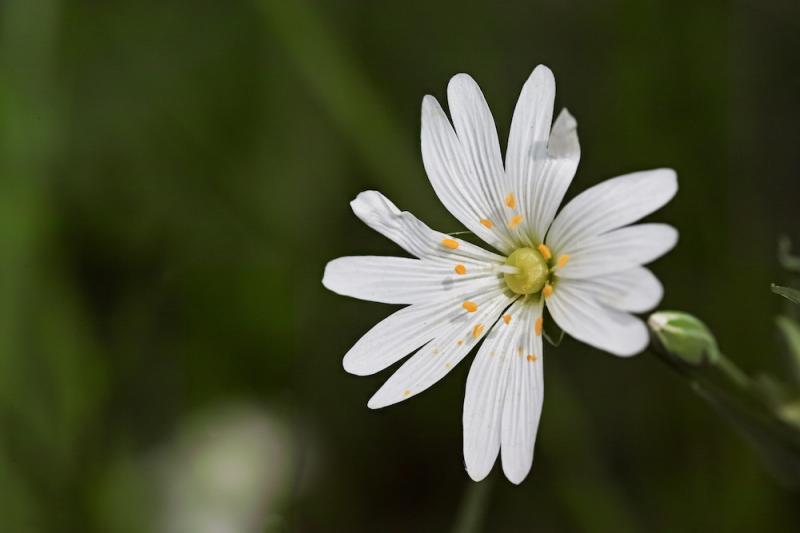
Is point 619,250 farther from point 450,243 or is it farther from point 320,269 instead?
point 320,269

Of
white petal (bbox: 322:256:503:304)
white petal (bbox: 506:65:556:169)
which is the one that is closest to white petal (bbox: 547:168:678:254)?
white petal (bbox: 506:65:556:169)

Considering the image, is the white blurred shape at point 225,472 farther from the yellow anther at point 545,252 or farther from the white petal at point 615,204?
the white petal at point 615,204

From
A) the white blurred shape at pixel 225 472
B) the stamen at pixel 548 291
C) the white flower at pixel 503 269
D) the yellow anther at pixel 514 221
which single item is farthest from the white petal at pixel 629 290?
the white blurred shape at pixel 225 472

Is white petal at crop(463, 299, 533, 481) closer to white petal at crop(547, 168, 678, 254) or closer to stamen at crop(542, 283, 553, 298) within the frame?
stamen at crop(542, 283, 553, 298)

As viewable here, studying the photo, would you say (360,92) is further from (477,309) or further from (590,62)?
(477,309)

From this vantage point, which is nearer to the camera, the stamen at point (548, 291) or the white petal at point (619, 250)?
the white petal at point (619, 250)

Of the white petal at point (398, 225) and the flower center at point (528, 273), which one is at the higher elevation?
the white petal at point (398, 225)
